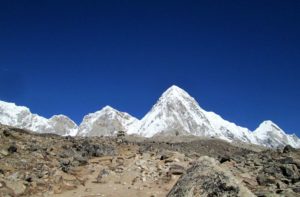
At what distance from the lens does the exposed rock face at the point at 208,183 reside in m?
10.0

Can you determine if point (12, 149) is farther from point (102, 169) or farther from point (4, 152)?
point (102, 169)

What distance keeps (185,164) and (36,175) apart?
28.7 ft

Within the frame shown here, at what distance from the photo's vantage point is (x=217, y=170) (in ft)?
36.1

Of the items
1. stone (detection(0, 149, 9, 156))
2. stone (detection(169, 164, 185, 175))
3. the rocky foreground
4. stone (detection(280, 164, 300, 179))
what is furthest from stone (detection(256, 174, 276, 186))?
stone (detection(0, 149, 9, 156))

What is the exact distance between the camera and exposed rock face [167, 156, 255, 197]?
10.0 metres

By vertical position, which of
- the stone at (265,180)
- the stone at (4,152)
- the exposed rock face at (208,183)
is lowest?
the exposed rock face at (208,183)

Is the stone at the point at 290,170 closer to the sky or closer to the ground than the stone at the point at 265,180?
closer to the sky

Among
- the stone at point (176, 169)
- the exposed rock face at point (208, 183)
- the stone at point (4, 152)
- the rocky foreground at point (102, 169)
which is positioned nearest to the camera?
the exposed rock face at point (208, 183)

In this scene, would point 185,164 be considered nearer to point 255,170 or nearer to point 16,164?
point 255,170

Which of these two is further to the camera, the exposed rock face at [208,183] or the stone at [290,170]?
the stone at [290,170]

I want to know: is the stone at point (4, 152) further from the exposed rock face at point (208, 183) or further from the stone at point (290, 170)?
the exposed rock face at point (208, 183)

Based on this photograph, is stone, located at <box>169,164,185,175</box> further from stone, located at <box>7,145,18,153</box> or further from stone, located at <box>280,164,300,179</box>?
stone, located at <box>7,145,18,153</box>

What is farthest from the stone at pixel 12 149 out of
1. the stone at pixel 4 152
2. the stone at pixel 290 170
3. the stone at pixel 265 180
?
the stone at pixel 290 170

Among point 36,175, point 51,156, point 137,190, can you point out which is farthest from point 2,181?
point 137,190
